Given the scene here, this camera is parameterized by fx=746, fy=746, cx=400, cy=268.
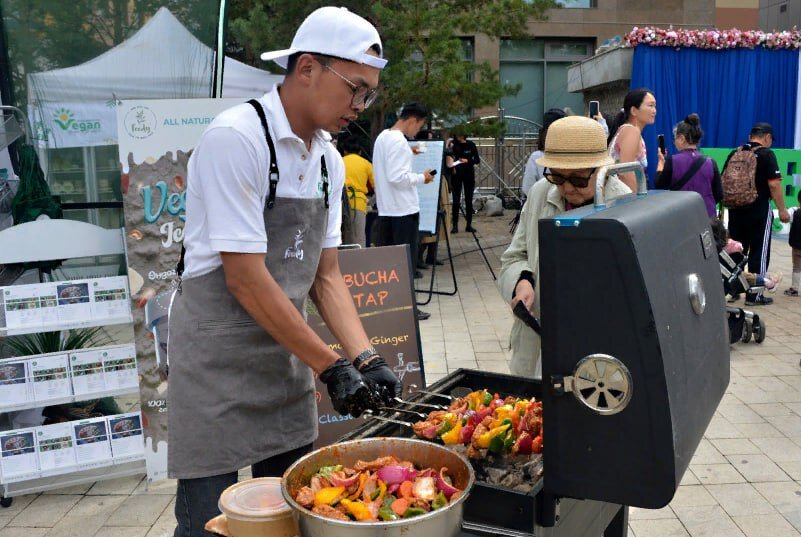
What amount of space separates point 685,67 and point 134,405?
10841mm

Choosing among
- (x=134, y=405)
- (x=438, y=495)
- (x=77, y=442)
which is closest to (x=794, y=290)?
(x=134, y=405)

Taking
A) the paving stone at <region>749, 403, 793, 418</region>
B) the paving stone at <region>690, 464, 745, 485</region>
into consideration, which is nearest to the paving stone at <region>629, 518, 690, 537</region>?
the paving stone at <region>690, 464, 745, 485</region>

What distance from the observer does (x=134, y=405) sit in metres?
5.01

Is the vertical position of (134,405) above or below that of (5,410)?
below

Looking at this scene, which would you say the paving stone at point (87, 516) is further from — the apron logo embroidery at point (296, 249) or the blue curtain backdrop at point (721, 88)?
the blue curtain backdrop at point (721, 88)

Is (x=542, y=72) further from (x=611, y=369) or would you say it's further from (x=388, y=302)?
(x=611, y=369)

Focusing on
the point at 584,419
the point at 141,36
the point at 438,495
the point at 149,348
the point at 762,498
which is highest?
the point at 141,36

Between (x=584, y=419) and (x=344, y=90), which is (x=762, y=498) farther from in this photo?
(x=344, y=90)

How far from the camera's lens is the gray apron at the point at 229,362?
2023mm

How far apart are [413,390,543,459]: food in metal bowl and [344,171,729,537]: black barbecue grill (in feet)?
0.68

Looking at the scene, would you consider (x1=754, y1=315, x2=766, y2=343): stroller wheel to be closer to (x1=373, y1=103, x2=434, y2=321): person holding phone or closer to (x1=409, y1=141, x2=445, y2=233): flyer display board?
(x1=373, y1=103, x2=434, y2=321): person holding phone

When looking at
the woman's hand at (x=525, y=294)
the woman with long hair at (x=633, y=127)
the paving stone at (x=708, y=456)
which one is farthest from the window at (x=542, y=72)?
the woman's hand at (x=525, y=294)

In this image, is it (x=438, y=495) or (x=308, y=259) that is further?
(x=308, y=259)

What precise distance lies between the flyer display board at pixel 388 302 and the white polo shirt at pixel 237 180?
2063mm
